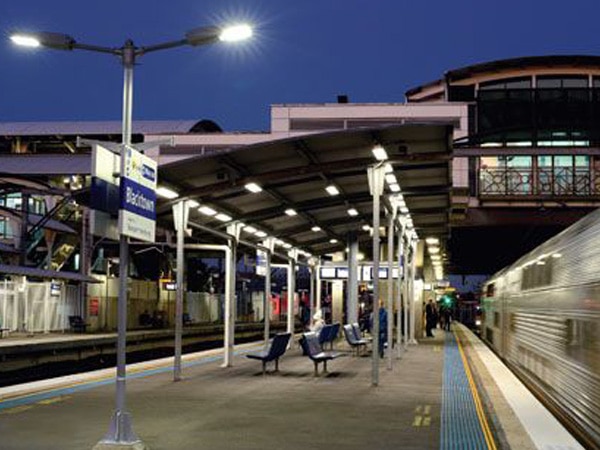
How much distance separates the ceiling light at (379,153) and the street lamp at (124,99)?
5.99m

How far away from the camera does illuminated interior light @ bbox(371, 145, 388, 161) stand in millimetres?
15789

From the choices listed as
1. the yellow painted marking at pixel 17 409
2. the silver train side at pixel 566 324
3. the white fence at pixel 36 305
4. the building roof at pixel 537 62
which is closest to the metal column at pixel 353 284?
the white fence at pixel 36 305

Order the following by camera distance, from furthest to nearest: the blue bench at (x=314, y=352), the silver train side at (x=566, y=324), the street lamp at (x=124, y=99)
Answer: the blue bench at (x=314, y=352)
the street lamp at (x=124, y=99)
the silver train side at (x=566, y=324)

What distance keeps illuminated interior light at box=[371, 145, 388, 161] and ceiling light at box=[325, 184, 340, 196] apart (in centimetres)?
294

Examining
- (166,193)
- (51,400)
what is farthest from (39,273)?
(51,400)

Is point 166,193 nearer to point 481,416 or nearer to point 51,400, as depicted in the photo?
point 51,400

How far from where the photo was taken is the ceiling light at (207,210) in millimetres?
18688

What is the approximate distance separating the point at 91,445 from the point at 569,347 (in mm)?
5287

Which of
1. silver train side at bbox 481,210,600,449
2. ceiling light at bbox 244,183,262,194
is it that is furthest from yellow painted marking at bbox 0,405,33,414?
silver train side at bbox 481,210,600,449

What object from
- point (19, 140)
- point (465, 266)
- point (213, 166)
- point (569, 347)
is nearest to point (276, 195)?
point (213, 166)

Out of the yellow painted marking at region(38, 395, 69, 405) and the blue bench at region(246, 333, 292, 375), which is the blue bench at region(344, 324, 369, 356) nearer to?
the blue bench at region(246, 333, 292, 375)

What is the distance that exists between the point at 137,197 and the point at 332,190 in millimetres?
10147

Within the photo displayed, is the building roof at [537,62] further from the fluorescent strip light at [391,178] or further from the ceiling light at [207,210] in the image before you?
the ceiling light at [207,210]

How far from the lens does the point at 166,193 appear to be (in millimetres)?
16438
